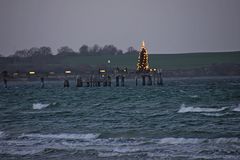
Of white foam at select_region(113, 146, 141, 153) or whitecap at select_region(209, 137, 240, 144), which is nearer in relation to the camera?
white foam at select_region(113, 146, 141, 153)

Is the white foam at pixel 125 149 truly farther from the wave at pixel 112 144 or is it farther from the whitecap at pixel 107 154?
the whitecap at pixel 107 154

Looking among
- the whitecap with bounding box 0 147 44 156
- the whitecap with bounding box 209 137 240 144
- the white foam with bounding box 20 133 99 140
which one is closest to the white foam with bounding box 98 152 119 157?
the whitecap with bounding box 0 147 44 156

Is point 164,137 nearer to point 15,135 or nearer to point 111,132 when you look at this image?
point 111,132

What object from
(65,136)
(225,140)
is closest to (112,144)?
(65,136)

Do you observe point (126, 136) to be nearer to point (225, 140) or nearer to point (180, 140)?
point (180, 140)

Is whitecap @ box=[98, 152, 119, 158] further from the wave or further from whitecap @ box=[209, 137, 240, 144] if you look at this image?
whitecap @ box=[209, 137, 240, 144]

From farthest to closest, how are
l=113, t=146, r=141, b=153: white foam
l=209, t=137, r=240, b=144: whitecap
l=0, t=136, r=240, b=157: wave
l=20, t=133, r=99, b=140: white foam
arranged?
l=20, t=133, r=99, b=140: white foam → l=209, t=137, r=240, b=144: whitecap → l=0, t=136, r=240, b=157: wave → l=113, t=146, r=141, b=153: white foam

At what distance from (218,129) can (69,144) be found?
10312mm

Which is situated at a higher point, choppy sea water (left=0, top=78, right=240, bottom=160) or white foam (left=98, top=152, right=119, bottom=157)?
white foam (left=98, top=152, right=119, bottom=157)

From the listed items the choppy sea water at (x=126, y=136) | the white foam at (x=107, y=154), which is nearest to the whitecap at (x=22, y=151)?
the choppy sea water at (x=126, y=136)

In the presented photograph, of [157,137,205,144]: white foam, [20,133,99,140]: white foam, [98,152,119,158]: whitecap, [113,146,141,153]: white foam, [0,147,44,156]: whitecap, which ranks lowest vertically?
[157,137,205,144]: white foam

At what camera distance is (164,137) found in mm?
33031

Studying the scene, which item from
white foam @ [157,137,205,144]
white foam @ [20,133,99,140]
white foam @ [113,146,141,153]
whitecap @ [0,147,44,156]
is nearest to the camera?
white foam @ [113,146,141,153]

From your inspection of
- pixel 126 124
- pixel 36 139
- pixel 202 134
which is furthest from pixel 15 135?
pixel 202 134
